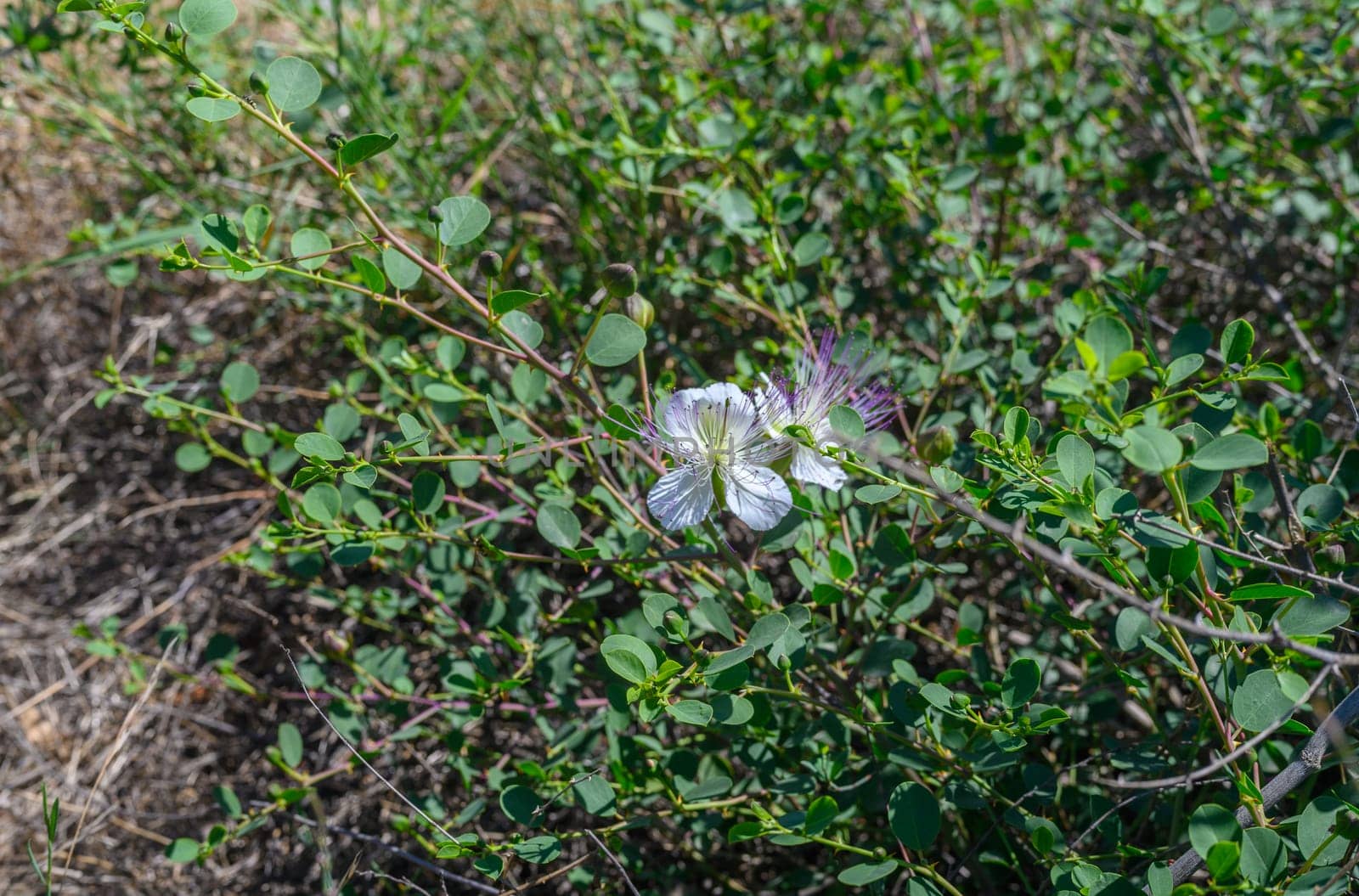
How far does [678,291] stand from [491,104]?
1.10m

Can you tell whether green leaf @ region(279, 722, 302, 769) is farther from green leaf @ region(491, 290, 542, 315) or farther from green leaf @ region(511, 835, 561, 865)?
green leaf @ region(491, 290, 542, 315)

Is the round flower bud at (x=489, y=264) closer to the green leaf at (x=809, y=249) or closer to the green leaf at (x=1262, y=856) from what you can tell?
the green leaf at (x=809, y=249)

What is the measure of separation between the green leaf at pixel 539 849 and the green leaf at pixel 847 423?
0.64 metres

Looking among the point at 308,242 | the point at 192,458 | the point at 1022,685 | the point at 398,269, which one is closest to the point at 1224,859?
the point at 1022,685

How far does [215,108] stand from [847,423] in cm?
79

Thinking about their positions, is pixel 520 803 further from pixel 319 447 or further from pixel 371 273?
pixel 371 273

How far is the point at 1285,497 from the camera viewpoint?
128 centimetres

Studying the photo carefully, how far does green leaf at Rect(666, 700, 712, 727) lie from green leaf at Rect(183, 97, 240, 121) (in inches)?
31.9

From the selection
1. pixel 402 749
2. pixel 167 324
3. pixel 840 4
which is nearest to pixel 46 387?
pixel 167 324

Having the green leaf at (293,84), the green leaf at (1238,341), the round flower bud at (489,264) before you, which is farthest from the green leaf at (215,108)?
the green leaf at (1238,341)

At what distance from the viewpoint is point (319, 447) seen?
1.15 metres

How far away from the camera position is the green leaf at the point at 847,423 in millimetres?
1154

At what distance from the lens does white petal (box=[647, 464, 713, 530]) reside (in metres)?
1.20

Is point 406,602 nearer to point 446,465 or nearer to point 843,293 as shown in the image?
point 446,465
